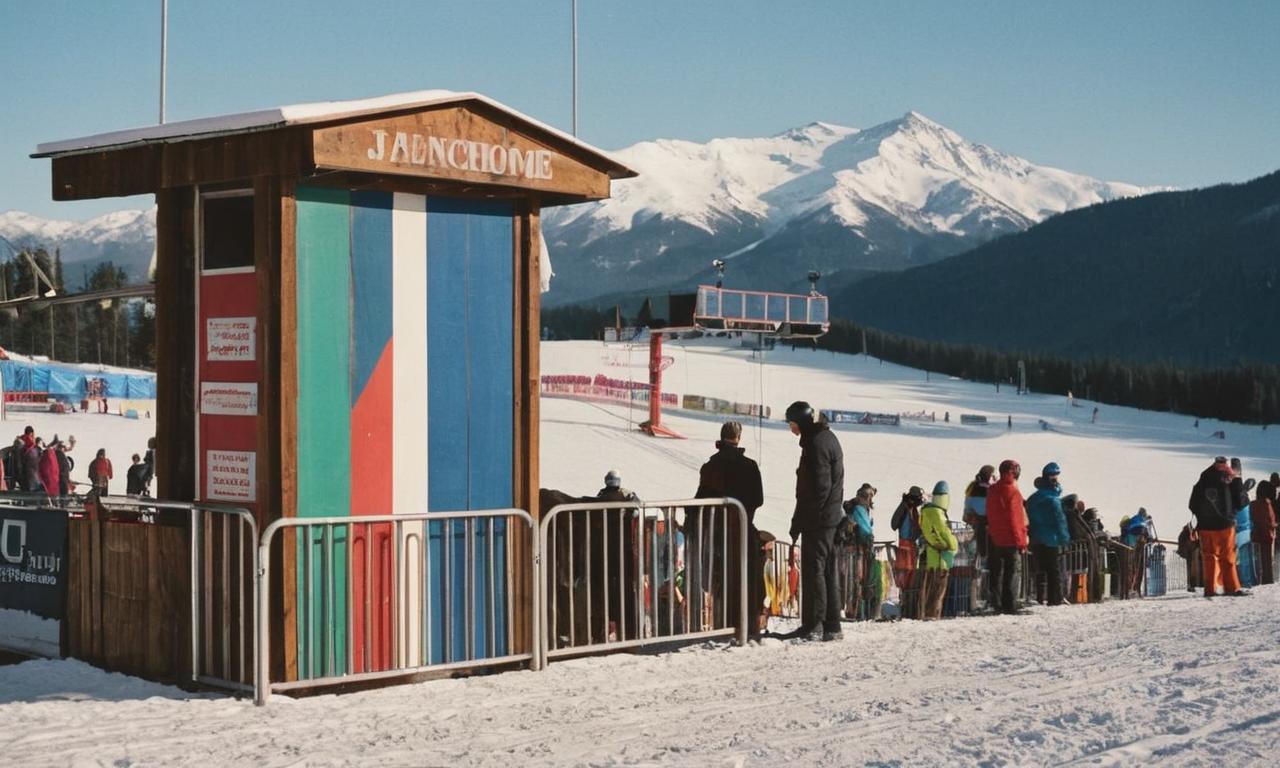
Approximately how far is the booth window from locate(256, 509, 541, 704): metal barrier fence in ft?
5.34

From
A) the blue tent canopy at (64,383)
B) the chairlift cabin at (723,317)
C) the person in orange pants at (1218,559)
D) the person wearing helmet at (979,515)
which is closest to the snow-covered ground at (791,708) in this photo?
the person wearing helmet at (979,515)

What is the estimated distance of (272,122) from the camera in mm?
7758

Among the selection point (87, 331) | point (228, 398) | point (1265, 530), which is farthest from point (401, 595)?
point (87, 331)

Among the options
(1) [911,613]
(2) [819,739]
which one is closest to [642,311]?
(1) [911,613]

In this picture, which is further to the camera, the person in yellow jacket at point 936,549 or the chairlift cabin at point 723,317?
the chairlift cabin at point 723,317

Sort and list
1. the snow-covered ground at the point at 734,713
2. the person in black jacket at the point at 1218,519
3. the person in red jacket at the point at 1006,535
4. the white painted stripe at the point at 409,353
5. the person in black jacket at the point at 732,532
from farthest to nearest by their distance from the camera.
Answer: the person in black jacket at the point at 1218,519 → the person in red jacket at the point at 1006,535 → the person in black jacket at the point at 732,532 → the white painted stripe at the point at 409,353 → the snow-covered ground at the point at 734,713

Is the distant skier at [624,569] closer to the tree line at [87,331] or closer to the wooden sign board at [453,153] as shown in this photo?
the wooden sign board at [453,153]

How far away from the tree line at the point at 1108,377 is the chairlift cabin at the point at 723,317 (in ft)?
171

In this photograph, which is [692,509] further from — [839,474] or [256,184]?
[256,184]

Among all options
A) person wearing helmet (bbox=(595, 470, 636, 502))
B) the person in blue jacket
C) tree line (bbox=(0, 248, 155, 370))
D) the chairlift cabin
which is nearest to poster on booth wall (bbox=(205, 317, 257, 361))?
person wearing helmet (bbox=(595, 470, 636, 502))

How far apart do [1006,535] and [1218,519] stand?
3.32m

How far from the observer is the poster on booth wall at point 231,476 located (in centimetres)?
821

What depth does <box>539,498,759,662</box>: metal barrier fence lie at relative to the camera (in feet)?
29.9

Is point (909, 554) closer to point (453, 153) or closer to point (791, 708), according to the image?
point (791, 708)
